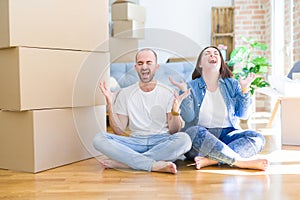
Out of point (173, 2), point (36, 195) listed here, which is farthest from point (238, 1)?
point (36, 195)

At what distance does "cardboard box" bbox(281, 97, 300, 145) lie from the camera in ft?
7.23

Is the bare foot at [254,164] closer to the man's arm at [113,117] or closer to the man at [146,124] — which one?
the man at [146,124]

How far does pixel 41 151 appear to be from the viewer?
5.37ft

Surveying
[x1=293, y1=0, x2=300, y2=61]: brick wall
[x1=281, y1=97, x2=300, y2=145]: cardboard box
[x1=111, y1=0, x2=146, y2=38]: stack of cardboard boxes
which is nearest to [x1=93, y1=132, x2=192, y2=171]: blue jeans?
[x1=281, y1=97, x2=300, y2=145]: cardboard box

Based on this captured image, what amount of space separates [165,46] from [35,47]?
1.64 feet

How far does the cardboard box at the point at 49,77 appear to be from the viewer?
1.55 metres

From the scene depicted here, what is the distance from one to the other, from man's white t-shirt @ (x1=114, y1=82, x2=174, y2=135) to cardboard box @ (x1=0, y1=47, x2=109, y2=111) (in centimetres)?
20

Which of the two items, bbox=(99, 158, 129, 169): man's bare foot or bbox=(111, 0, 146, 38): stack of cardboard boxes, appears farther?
bbox=(111, 0, 146, 38): stack of cardboard boxes

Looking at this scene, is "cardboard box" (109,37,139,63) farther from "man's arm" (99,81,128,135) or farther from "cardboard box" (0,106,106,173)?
"cardboard box" (0,106,106,173)

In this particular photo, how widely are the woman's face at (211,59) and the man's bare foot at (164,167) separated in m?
0.44

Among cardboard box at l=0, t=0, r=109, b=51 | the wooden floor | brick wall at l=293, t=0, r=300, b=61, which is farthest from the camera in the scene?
brick wall at l=293, t=0, r=300, b=61

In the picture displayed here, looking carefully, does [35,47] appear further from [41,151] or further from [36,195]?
[36,195]

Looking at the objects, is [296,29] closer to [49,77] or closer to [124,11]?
[124,11]

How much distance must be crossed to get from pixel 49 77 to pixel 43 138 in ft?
0.80
